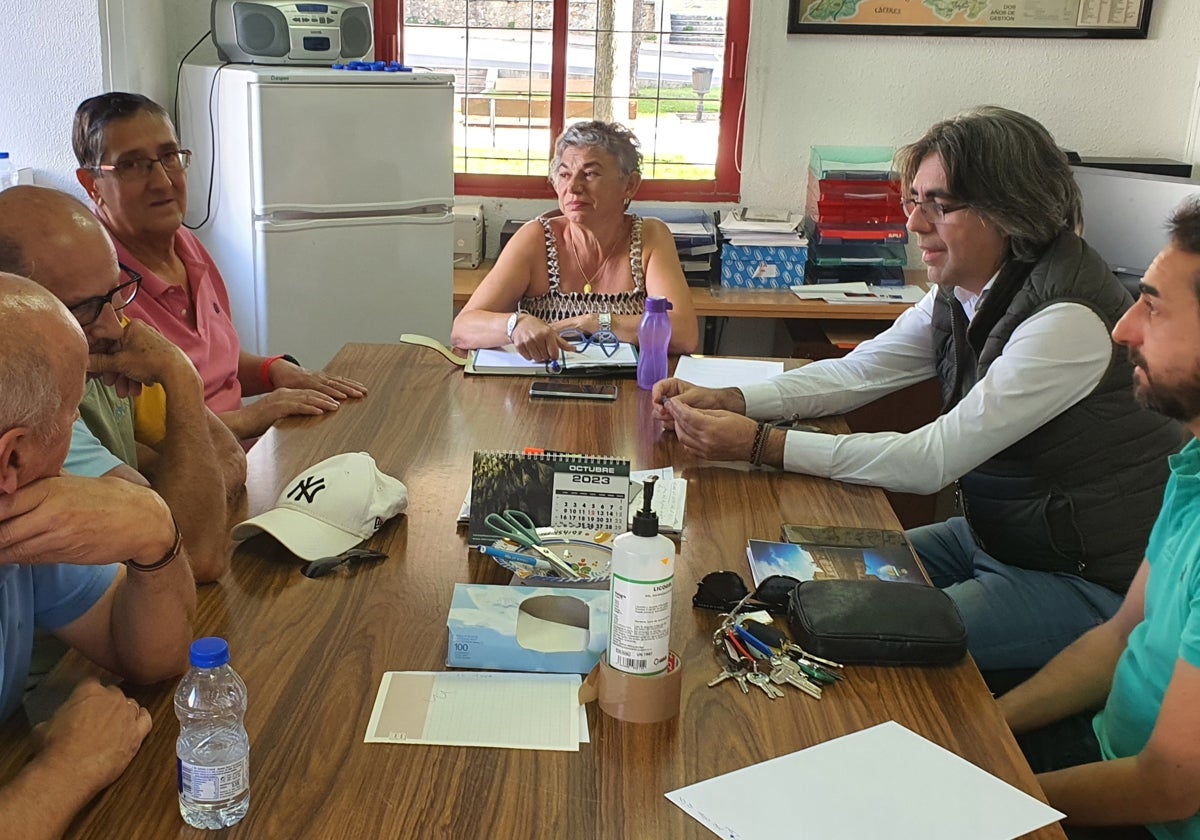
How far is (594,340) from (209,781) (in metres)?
1.81

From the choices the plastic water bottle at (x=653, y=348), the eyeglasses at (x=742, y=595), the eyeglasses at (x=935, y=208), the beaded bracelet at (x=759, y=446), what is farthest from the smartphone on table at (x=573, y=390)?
the eyeglasses at (x=742, y=595)

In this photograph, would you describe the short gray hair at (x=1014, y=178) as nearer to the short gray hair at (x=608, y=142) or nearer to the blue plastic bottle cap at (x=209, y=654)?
the short gray hair at (x=608, y=142)

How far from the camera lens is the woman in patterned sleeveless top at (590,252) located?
9.75 feet

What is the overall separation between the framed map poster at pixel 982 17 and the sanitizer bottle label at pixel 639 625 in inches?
128

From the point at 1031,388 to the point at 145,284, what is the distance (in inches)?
66.3

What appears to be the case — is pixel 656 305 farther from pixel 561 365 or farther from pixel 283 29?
pixel 283 29

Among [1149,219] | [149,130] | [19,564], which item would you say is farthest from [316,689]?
[1149,219]

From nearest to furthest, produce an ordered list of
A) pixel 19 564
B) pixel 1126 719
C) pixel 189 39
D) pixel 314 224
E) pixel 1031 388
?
pixel 19 564 → pixel 1126 719 → pixel 1031 388 → pixel 314 224 → pixel 189 39

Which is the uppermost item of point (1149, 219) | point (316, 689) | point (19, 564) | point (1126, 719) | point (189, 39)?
point (189, 39)

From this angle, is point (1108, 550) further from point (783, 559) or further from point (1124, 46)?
point (1124, 46)

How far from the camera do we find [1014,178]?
190 centimetres

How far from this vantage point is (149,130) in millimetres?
2328

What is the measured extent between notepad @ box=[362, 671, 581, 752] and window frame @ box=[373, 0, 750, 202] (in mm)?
2978

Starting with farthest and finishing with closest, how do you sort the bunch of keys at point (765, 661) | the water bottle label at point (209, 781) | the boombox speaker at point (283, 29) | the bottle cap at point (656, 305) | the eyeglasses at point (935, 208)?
the boombox speaker at point (283, 29), the bottle cap at point (656, 305), the eyeglasses at point (935, 208), the bunch of keys at point (765, 661), the water bottle label at point (209, 781)
